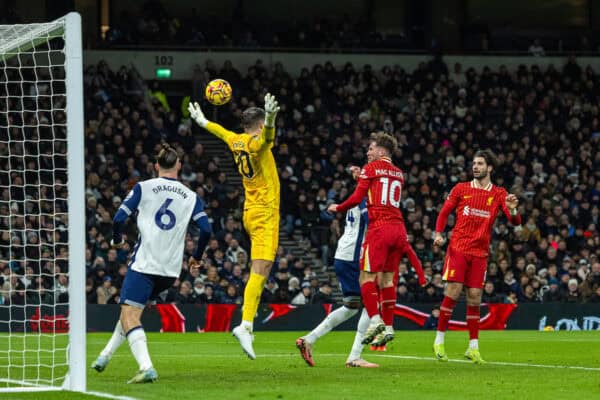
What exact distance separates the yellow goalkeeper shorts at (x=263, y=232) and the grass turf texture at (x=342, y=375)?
1.22m

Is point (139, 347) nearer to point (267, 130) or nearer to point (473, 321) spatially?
point (267, 130)

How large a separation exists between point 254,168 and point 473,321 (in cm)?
369

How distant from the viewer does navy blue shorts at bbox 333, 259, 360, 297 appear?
1390 centimetres

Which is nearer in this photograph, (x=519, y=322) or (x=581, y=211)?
(x=519, y=322)

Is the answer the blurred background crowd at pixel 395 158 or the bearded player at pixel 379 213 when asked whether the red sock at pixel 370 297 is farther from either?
the blurred background crowd at pixel 395 158

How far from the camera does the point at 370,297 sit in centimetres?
1315

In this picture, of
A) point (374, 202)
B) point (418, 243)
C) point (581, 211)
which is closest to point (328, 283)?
point (418, 243)

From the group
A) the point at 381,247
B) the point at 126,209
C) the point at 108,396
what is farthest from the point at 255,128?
the point at 108,396

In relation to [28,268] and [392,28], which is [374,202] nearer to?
[28,268]

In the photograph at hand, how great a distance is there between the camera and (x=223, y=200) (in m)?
30.0

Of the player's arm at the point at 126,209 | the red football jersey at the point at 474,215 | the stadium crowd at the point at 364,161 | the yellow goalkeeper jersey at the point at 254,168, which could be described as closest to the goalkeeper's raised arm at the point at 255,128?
the yellow goalkeeper jersey at the point at 254,168

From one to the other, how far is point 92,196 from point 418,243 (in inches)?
312

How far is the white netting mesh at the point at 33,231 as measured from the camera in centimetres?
1181

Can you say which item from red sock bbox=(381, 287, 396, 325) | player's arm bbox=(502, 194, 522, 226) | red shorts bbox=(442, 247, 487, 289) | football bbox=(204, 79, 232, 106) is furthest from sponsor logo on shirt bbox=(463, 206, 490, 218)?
football bbox=(204, 79, 232, 106)
